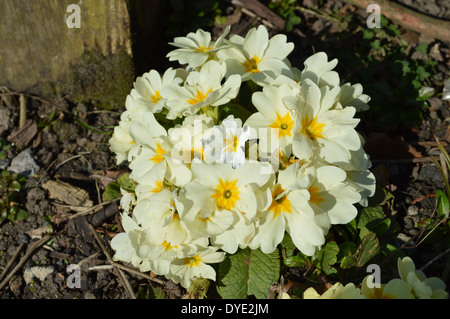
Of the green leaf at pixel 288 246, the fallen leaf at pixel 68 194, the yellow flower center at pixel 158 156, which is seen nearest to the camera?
the yellow flower center at pixel 158 156

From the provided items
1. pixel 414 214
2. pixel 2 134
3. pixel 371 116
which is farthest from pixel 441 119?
pixel 2 134

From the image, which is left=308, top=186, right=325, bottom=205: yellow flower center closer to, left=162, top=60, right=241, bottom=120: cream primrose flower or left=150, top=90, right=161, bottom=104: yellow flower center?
left=162, top=60, right=241, bottom=120: cream primrose flower

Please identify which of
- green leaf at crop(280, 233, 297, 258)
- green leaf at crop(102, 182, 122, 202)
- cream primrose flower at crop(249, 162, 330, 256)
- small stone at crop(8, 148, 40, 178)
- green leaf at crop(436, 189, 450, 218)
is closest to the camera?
cream primrose flower at crop(249, 162, 330, 256)

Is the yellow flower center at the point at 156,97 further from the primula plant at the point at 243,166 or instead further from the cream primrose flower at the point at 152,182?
the cream primrose flower at the point at 152,182

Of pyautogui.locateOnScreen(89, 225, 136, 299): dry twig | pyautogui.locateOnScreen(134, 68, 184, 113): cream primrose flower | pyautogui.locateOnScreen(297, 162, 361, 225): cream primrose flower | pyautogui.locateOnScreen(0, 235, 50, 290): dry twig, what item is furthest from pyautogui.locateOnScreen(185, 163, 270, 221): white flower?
pyautogui.locateOnScreen(0, 235, 50, 290): dry twig

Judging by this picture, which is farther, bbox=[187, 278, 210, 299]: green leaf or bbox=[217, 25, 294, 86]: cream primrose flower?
bbox=[187, 278, 210, 299]: green leaf

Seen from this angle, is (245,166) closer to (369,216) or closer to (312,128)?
(312,128)

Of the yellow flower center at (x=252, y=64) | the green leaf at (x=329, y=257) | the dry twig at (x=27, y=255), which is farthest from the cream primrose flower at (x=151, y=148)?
the dry twig at (x=27, y=255)
